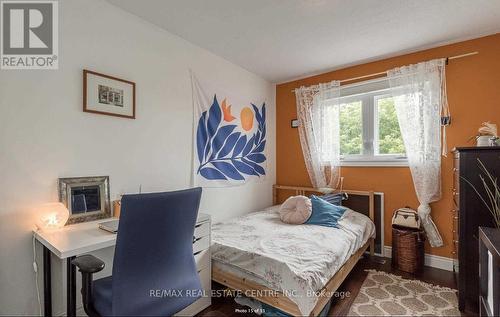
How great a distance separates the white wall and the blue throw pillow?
3.58 ft

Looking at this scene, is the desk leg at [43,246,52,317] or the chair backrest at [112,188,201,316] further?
the desk leg at [43,246,52,317]

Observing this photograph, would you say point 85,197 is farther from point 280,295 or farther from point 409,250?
point 409,250

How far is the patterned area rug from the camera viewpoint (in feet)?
5.90

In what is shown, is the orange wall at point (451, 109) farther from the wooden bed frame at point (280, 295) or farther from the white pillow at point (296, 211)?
the wooden bed frame at point (280, 295)

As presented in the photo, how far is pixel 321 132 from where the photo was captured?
3207mm

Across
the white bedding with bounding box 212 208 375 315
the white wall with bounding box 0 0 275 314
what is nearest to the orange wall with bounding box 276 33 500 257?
the white bedding with bounding box 212 208 375 315

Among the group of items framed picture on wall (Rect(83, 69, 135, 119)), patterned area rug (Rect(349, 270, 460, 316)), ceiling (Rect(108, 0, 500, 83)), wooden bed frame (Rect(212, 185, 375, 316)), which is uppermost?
ceiling (Rect(108, 0, 500, 83))

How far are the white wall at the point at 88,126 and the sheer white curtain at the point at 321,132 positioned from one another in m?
1.39

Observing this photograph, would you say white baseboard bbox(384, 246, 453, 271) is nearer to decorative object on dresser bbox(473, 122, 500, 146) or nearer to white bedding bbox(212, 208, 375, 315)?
white bedding bbox(212, 208, 375, 315)

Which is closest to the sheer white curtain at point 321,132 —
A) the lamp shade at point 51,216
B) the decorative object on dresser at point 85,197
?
the decorative object on dresser at point 85,197

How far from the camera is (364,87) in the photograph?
9.77 feet

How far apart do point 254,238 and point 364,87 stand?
2286 millimetres

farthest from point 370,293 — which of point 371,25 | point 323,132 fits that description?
point 371,25

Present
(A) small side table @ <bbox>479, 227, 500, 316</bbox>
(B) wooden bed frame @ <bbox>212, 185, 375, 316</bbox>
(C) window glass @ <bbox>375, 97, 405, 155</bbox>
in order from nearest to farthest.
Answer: (A) small side table @ <bbox>479, 227, 500, 316</bbox>, (B) wooden bed frame @ <bbox>212, 185, 375, 316</bbox>, (C) window glass @ <bbox>375, 97, 405, 155</bbox>
